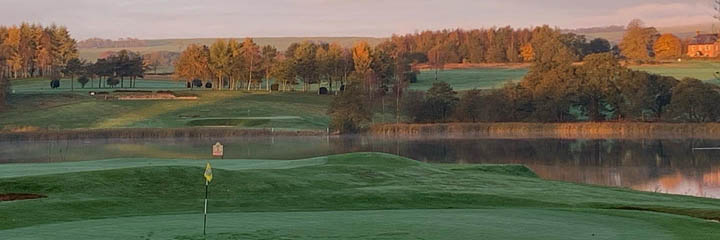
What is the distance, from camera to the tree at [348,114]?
99562 mm

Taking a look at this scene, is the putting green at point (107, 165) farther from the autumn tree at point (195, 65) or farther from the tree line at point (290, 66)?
the autumn tree at point (195, 65)

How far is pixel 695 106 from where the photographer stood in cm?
9756

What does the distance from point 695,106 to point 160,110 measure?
6070cm

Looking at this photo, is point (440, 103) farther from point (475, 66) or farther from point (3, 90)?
point (475, 66)

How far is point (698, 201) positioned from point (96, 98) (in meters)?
99.2

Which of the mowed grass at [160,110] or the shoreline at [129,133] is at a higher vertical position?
the mowed grass at [160,110]

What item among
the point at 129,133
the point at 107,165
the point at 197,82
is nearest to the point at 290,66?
the point at 197,82

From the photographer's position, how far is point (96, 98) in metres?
122

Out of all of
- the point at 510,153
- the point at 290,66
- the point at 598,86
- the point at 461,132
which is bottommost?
the point at 510,153

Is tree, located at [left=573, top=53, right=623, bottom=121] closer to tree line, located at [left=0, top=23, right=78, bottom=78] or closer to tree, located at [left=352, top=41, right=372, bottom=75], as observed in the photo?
tree, located at [left=352, top=41, right=372, bottom=75]

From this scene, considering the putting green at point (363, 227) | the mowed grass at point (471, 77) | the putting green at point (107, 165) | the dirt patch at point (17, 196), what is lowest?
the putting green at point (107, 165)

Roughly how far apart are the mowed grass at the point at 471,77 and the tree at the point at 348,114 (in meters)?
40.8

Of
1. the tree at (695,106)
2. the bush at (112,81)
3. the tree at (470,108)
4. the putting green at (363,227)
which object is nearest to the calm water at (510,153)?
the tree at (695,106)

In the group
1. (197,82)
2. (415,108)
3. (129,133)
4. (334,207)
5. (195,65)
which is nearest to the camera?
(334,207)
